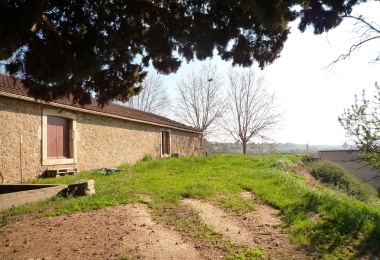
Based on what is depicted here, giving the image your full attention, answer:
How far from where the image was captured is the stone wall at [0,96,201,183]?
848 cm

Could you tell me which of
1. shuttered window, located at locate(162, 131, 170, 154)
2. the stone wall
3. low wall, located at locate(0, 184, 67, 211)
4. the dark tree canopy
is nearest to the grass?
low wall, located at locate(0, 184, 67, 211)

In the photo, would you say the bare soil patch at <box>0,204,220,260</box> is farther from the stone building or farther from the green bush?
the green bush

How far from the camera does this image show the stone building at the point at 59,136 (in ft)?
28.0

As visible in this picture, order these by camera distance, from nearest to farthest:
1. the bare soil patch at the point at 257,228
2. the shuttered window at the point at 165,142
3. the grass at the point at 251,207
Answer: the bare soil patch at the point at 257,228, the grass at the point at 251,207, the shuttered window at the point at 165,142

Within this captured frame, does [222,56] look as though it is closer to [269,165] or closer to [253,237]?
[253,237]

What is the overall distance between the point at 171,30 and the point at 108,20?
110cm

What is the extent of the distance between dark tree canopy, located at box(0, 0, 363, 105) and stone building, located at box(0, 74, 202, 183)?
1513mm

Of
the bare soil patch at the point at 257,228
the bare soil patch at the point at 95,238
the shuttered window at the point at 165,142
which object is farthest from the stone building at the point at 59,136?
the bare soil patch at the point at 257,228

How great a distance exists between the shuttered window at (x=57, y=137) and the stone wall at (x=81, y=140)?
0.42 meters

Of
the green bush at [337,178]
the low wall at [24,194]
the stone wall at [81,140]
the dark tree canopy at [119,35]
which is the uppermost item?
the dark tree canopy at [119,35]

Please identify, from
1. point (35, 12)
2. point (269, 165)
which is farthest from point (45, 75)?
point (269, 165)

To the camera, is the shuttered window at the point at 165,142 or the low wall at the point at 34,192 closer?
the low wall at the point at 34,192

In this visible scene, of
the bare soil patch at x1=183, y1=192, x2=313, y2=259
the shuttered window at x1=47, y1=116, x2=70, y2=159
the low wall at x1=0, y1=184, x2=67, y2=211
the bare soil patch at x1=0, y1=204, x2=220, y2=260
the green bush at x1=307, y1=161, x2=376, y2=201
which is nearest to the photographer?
the bare soil patch at x1=0, y1=204, x2=220, y2=260

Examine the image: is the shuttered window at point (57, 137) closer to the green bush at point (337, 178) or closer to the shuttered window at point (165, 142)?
the shuttered window at point (165, 142)
